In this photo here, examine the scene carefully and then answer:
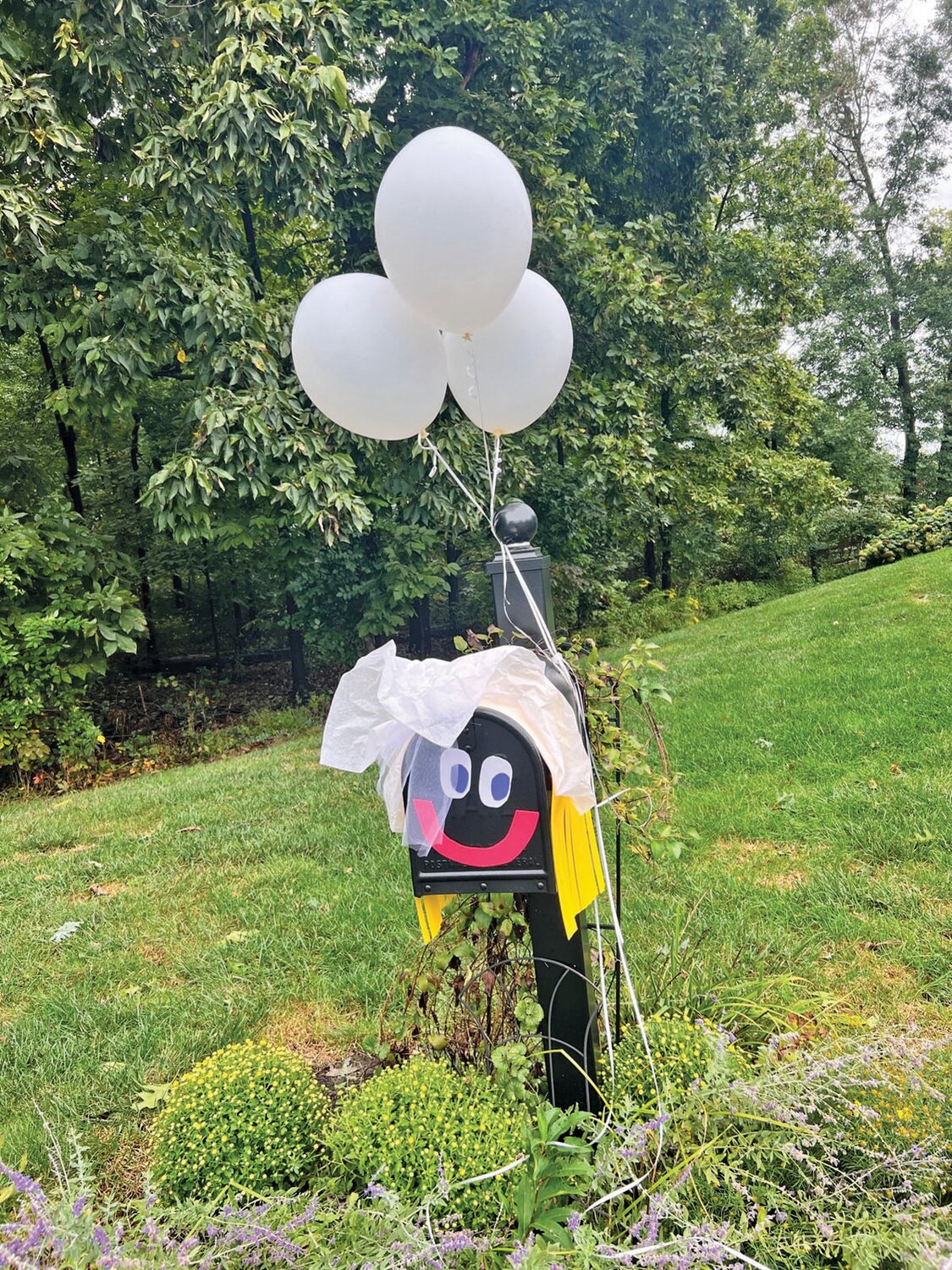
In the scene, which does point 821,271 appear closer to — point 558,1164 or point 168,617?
point 168,617

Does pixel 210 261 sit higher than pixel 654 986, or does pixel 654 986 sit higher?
pixel 210 261

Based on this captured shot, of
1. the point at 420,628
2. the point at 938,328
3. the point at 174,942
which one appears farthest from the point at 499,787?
the point at 938,328

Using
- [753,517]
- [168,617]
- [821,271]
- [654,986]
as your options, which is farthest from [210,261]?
[821,271]

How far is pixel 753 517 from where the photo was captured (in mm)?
12969

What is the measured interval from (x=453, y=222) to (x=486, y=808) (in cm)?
110

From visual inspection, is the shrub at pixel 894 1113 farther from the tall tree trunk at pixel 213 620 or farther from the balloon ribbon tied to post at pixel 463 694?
the tall tree trunk at pixel 213 620

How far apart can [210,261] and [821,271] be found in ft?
50.1

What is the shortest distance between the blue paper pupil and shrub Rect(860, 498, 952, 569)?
39.3ft

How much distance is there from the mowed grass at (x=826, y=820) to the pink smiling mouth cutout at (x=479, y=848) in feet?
3.35

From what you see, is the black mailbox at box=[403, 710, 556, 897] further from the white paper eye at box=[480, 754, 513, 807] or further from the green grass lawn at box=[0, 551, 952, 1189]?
the green grass lawn at box=[0, 551, 952, 1189]

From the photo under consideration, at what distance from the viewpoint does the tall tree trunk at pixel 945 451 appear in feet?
50.0

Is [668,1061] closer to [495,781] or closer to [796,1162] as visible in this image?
[796,1162]

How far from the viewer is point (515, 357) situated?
5.49 ft

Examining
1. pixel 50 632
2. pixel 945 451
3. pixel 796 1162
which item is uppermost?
pixel 945 451
